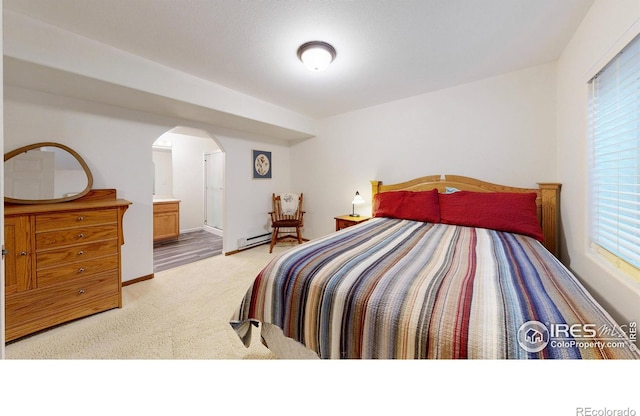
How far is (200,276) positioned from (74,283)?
42.2 inches

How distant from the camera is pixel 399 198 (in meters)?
2.61

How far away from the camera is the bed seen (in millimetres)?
653

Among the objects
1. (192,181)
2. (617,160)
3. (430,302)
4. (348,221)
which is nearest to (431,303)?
(430,302)

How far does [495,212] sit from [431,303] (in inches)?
67.3

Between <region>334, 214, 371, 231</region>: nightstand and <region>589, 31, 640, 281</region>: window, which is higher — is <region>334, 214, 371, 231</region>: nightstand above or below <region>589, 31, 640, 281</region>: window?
below

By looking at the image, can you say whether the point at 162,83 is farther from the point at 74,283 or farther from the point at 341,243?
the point at 341,243

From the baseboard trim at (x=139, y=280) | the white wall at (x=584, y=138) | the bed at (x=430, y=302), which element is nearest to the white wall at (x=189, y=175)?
the baseboard trim at (x=139, y=280)

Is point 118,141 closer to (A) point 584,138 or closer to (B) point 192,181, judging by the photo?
(B) point 192,181

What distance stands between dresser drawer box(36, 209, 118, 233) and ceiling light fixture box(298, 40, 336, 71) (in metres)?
2.12

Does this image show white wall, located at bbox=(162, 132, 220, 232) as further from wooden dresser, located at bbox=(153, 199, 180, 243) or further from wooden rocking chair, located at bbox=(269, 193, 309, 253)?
wooden rocking chair, located at bbox=(269, 193, 309, 253)

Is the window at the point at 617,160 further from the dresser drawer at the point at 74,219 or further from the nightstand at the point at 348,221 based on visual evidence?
the dresser drawer at the point at 74,219

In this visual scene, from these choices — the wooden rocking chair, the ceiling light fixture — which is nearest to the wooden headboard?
the wooden rocking chair

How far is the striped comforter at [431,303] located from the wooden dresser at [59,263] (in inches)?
59.8

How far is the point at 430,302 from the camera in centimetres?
80
